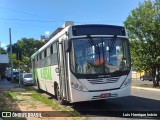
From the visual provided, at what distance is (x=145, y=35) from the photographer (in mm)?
28391

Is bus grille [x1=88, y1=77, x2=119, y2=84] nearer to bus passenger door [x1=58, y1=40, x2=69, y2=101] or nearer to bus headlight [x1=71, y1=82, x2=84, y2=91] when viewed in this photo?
bus headlight [x1=71, y1=82, x2=84, y2=91]

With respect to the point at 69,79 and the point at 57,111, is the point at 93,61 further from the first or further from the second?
the point at 57,111

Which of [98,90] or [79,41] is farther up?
[79,41]

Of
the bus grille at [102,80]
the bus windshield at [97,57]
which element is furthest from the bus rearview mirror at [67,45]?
the bus grille at [102,80]

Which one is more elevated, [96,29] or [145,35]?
[145,35]

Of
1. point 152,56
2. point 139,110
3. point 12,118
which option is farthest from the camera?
point 152,56

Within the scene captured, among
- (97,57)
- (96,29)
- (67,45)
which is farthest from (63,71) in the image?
(96,29)

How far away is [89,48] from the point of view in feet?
44.0

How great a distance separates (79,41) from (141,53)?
1609cm

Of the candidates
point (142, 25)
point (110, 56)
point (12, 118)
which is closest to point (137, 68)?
point (142, 25)

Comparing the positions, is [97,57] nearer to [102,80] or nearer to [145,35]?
[102,80]

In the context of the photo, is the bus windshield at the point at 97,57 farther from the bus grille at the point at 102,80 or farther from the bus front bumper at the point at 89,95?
the bus front bumper at the point at 89,95

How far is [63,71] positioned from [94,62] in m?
1.55

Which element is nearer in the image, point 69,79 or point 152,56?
point 69,79
